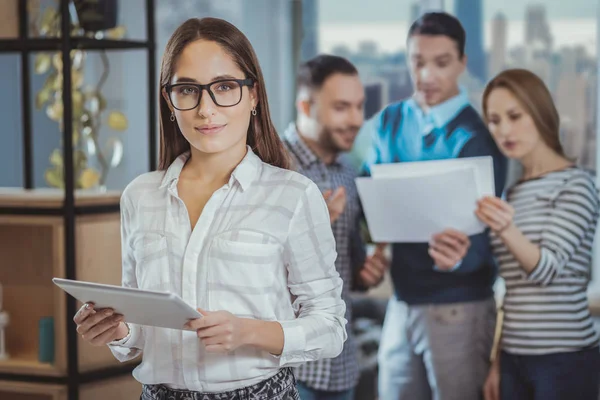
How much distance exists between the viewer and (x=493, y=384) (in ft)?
7.23

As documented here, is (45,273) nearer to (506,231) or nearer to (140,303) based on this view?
(506,231)

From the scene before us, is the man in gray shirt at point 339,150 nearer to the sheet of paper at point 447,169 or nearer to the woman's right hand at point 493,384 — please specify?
the sheet of paper at point 447,169

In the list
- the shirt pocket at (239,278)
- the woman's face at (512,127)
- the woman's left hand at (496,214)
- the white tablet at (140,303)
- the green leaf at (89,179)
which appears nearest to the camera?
the white tablet at (140,303)

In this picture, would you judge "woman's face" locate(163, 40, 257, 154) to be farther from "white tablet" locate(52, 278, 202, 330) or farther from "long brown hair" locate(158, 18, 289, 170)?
"white tablet" locate(52, 278, 202, 330)

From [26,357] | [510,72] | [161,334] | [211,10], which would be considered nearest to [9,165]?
[211,10]

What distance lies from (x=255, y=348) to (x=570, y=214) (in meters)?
1.11

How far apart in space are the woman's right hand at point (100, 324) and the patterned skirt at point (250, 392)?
103 mm

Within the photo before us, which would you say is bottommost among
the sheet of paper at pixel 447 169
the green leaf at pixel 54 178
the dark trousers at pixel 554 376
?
the dark trousers at pixel 554 376

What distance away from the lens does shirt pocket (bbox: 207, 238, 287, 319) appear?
49.7 inches

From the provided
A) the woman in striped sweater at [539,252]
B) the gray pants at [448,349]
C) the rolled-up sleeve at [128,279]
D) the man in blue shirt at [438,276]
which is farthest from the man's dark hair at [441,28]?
the rolled-up sleeve at [128,279]

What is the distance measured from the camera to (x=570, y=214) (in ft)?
6.83

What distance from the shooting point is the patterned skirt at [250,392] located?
1.28 m

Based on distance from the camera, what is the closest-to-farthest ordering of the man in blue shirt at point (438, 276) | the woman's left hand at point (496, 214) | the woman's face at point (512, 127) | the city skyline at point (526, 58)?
the woman's left hand at point (496, 214)
the woman's face at point (512, 127)
the man in blue shirt at point (438, 276)
the city skyline at point (526, 58)

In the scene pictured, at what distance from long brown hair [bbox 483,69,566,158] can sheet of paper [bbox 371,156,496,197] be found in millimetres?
196
